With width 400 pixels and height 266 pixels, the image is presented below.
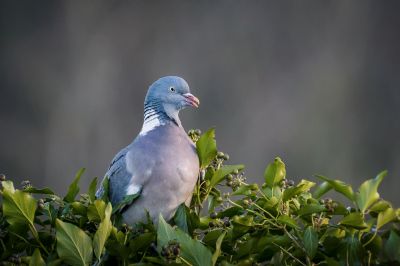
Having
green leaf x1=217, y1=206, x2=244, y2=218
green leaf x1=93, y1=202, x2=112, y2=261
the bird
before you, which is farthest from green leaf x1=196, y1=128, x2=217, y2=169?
green leaf x1=93, y1=202, x2=112, y2=261

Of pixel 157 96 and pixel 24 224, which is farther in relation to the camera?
pixel 157 96

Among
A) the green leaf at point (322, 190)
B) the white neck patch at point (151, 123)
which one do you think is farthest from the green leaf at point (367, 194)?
the white neck patch at point (151, 123)

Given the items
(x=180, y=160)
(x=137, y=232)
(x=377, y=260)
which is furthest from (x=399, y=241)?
(x=180, y=160)

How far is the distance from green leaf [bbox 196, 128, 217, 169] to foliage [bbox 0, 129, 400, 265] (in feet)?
0.23

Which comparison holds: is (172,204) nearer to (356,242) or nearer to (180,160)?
(180,160)

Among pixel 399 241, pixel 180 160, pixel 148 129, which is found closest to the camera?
pixel 399 241

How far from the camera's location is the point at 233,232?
845 millimetres

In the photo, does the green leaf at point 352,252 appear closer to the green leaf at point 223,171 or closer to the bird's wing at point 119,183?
the green leaf at point 223,171

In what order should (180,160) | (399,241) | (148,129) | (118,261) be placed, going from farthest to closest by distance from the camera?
(148,129)
(180,160)
(118,261)
(399,241)

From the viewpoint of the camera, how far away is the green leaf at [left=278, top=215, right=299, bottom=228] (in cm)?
82

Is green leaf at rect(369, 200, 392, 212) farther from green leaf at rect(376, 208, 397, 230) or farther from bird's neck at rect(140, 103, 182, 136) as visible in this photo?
bird's neck at rect(140, 103, 182, 136)

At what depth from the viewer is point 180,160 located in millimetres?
1151

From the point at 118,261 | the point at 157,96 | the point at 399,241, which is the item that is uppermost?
the point at 157,96

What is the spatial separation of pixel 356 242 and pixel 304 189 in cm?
15
